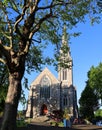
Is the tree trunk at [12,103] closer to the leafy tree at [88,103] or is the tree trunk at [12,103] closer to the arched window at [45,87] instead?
the leafy tree at [88,103]

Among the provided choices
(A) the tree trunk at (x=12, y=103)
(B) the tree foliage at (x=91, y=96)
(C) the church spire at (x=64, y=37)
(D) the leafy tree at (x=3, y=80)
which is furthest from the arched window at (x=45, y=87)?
(A) the tree trunk at (x=12, y=103)

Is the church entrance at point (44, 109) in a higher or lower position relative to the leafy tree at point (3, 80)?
lower

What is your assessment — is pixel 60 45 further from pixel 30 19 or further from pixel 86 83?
pixel 86 83

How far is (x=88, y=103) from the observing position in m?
71.1

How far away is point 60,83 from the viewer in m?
74.9

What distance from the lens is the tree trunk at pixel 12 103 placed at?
505 inches

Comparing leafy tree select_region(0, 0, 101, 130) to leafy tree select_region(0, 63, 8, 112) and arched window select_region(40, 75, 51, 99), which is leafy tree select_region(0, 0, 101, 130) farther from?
arched window select_region(40, 75, 51, 99)

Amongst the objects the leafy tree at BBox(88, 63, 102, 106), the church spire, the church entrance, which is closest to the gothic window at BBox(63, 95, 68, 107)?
the church entrance

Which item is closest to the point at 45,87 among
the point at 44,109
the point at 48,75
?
the point at 48,75

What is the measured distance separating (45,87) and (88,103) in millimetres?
12219

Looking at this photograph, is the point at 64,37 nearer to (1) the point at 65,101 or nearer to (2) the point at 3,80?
(2) the point at 3,80

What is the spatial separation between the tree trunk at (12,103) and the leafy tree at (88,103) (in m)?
57.7

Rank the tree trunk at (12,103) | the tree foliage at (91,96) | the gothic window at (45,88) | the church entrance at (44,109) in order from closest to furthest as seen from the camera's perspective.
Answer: the tree trunk at (12,103) → the tree foliage at (91,96) → the church entrance at (44,109) → the gothic window at (45,88)

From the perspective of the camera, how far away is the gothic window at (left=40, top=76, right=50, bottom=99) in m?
74.4
